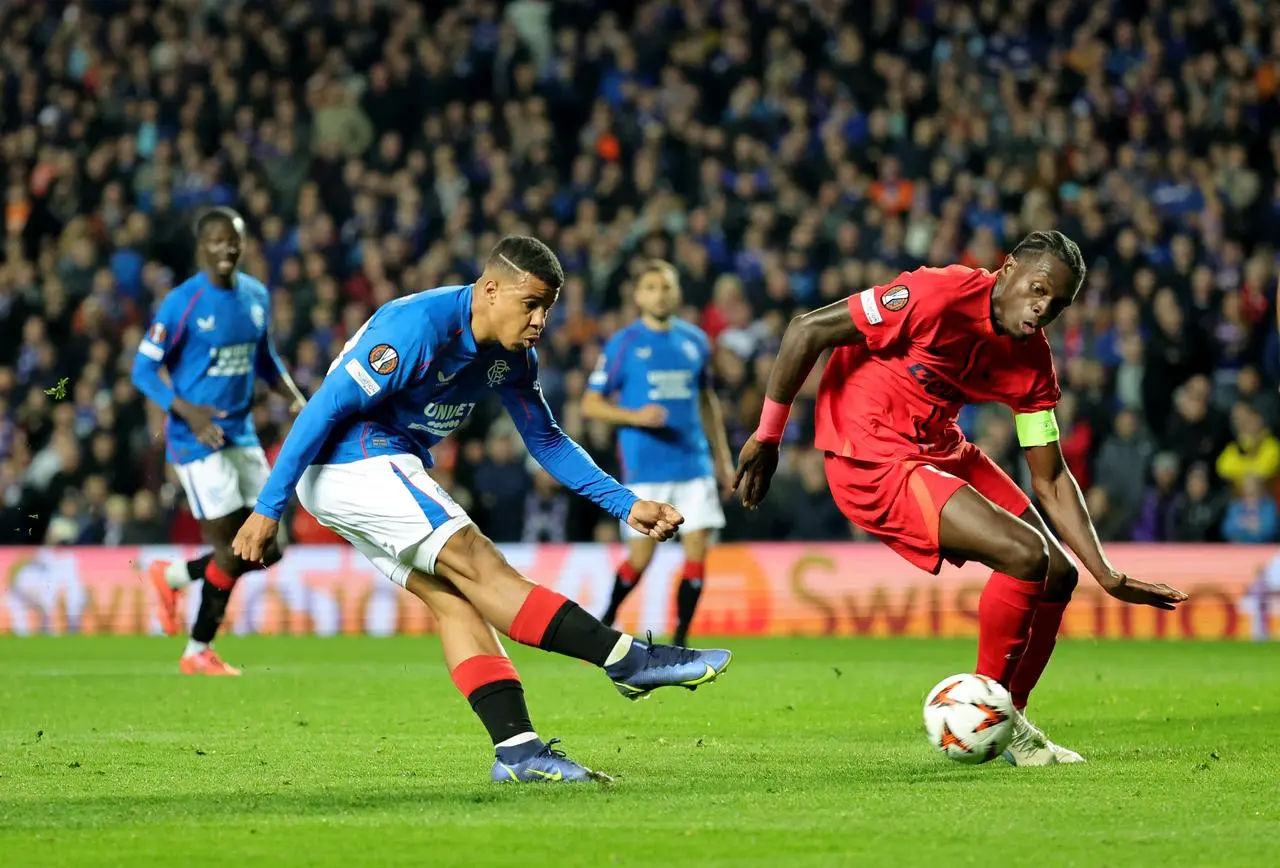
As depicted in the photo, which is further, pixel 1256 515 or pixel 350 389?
pixel 1256 515

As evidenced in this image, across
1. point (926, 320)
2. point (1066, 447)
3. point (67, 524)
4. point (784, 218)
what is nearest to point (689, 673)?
point (926, 320)

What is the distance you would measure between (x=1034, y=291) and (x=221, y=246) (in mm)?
6141

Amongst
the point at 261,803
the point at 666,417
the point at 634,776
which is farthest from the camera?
the point at 666,417

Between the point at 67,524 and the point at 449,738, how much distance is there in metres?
9.87

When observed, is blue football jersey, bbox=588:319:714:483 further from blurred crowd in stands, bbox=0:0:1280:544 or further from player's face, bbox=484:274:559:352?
player's face, bbox=484:274:559:352

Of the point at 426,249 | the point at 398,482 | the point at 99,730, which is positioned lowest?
the point at 99,730

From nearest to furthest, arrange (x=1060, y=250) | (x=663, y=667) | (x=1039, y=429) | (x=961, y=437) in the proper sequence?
(x=663, y=667) < (x=1060, y=250) < (x=1039, y=429) < (x=961, y=437)

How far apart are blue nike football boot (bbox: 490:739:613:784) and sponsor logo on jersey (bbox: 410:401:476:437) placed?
4.04 ft

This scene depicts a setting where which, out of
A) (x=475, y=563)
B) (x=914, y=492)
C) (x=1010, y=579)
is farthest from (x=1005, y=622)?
(x=475, y=563)

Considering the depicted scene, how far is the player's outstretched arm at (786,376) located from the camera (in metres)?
7.23

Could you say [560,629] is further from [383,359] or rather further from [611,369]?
[611,369]

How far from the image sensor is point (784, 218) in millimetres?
19109

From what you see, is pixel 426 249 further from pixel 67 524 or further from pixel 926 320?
pixel 926 320

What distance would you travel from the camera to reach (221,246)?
11461 millimetres
